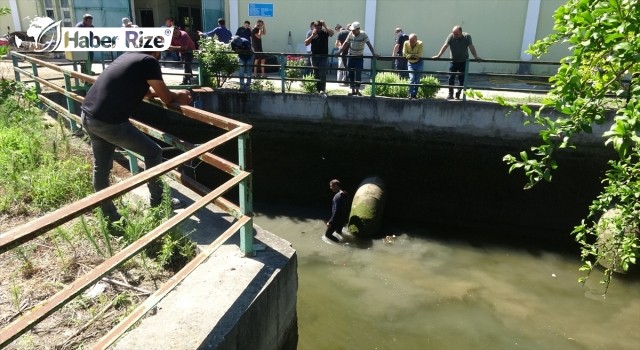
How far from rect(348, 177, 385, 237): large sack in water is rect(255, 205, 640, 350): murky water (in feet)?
0.99

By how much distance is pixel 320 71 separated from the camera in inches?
426

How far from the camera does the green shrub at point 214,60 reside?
10703 millimetres

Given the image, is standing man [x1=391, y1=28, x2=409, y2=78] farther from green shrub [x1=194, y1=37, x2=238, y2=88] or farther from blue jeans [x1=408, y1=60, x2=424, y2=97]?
green shrub [x1=194, y1=37, x2=238, y2=88]

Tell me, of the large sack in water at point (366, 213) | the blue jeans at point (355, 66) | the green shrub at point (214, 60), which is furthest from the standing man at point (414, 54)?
the green shrub at point (214, 60)

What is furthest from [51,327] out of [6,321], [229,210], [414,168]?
[414,168]

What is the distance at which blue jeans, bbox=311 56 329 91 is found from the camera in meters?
10.5

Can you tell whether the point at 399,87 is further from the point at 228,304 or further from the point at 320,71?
the point at 228,304

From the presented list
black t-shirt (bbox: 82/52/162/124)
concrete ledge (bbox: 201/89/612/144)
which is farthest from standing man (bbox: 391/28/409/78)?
black t-shirt (bbox: 82/52/162/124)

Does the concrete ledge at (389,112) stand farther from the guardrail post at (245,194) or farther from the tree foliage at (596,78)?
the guardrail post at (245,194)

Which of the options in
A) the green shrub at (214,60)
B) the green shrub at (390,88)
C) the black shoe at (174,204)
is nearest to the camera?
the black shoe at (174,204)

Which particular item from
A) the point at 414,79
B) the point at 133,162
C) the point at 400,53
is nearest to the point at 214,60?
the point at 414,79

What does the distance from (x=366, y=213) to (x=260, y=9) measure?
10.4 m

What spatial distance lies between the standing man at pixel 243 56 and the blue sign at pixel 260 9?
16.2ft

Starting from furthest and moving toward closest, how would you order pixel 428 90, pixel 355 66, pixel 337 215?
pixel 355 66 → pixel 428 90 → pixel 337 215
